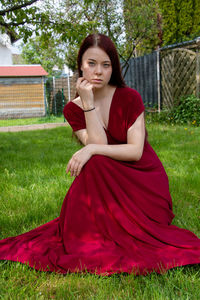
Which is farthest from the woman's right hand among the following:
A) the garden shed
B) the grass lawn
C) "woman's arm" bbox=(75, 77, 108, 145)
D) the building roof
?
the building roof

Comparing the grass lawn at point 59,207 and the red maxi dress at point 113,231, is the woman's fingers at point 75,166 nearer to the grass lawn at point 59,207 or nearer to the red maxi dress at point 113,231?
the red maxi dress at point 113,231

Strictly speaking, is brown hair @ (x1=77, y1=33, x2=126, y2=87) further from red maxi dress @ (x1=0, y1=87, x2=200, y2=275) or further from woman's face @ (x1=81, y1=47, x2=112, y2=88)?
red maxi dress @ (x1=0, y1=87, x2=200, y2=275)

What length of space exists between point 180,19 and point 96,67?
16669mm

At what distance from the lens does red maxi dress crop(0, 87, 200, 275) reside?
189 cm

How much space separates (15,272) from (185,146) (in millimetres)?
4094

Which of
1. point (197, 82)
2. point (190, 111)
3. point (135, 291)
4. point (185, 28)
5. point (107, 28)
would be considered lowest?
point (135, 291)

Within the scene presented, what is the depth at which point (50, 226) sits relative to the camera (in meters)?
2.44

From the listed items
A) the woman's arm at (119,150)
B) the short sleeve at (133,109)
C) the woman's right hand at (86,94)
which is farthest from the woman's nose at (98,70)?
the woman's arm at (119,150)

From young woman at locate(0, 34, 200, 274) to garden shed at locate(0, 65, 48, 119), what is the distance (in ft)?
51.1

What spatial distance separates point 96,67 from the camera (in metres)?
2.29

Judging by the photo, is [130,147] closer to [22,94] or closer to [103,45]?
[103,45]

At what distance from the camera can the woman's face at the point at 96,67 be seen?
2269 millimetres

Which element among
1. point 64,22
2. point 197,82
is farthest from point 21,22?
point 197,82

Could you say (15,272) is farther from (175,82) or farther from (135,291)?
(175,82)
